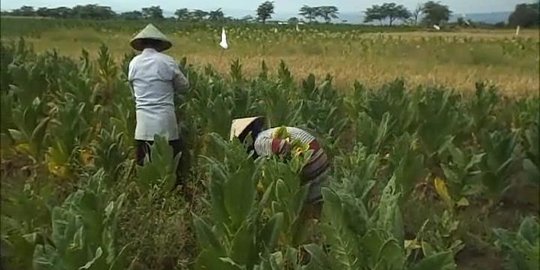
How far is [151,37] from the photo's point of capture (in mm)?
3568

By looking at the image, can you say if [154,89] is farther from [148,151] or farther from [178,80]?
[148,151]

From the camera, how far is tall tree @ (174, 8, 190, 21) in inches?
149

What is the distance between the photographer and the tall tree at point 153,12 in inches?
148

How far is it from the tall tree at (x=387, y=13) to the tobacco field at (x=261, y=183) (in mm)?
482

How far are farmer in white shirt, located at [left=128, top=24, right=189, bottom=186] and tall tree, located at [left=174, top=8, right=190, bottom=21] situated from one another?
0.18 metres

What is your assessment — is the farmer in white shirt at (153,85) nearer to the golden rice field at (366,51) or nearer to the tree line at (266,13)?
the tree line at (266,13)

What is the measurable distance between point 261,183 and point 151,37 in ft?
3.39

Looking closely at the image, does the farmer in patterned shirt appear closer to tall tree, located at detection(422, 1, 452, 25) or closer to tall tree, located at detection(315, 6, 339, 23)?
tall tree, located at detection(315, 6, 339, 23)

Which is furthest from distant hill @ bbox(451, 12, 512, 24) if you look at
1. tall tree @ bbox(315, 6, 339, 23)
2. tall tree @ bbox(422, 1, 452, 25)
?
tall tree @ bbox(315, 6, 339, 23)

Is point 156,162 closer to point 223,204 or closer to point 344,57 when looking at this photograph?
point 223,204

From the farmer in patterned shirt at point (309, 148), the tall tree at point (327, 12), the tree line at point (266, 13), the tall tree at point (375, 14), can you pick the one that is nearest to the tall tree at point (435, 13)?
the tree line at point (266, 13)

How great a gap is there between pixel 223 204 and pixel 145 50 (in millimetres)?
1432

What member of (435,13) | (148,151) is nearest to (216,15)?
(148,151)

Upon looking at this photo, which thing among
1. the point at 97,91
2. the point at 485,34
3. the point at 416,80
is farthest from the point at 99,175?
the point at 485,34
